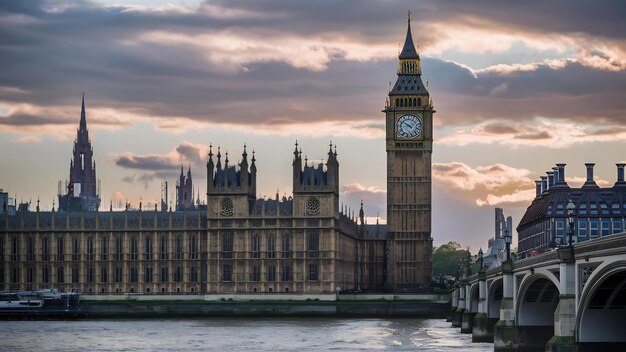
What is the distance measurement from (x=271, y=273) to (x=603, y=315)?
319 ft

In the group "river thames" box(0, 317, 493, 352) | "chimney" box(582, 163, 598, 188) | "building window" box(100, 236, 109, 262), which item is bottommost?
"river thames" box(0, 317, 493, 352)

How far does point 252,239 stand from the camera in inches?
6137

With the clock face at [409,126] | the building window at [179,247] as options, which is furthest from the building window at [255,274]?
the clock face at [409,126]

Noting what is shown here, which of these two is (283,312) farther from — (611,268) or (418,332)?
(611,268)

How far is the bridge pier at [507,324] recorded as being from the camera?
7681 cm

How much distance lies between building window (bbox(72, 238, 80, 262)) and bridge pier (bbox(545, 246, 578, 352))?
106698 millimetres

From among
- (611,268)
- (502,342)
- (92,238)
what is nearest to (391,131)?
(92,238)

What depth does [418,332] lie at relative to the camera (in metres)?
110

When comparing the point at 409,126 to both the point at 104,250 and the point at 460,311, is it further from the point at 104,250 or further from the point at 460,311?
the point at 460,311

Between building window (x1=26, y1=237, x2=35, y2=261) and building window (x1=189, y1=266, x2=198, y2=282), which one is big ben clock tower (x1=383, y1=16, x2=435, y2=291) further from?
building window (x1=26, y1=237, x2=35, y2=261)

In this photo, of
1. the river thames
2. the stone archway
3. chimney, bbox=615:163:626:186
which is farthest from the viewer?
chimney, bbox=615:163:626:186

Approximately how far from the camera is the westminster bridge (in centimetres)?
5650

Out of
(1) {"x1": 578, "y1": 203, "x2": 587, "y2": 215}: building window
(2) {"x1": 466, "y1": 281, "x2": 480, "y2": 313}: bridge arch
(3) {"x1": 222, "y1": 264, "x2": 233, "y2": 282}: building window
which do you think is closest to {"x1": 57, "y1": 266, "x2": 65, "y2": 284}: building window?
(3) {"x1": 222, "y1": 264, "x2": 233, "y2": 282}: building window

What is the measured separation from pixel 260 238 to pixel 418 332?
47.4 meters
